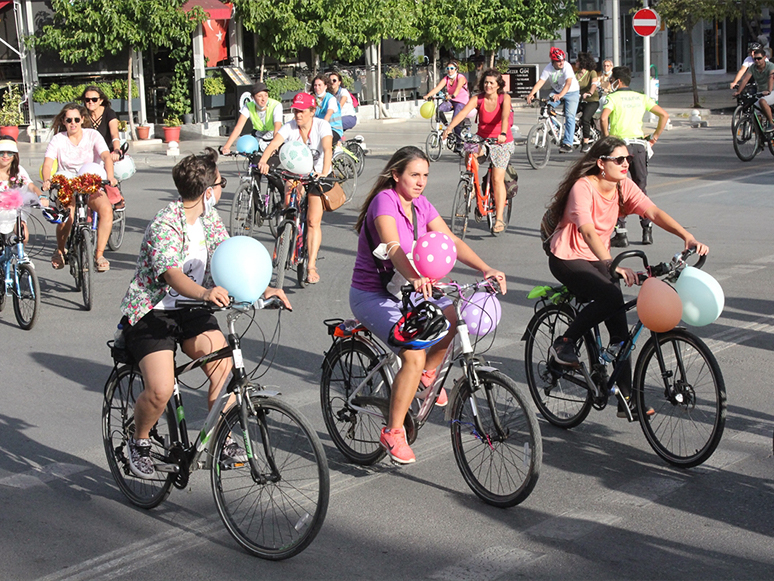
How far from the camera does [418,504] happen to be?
199 inches

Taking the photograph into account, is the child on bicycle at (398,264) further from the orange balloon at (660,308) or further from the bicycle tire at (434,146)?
the bicycle tire at (434,146)

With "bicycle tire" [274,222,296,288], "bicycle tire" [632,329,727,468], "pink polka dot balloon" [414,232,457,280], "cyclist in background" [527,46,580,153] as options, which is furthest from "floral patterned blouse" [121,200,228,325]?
"cyclist in background" [527,46,580,153]

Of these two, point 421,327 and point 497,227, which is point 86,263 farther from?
point 421,327

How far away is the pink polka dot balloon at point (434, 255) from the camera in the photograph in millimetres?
4855

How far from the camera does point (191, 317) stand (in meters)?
4.88

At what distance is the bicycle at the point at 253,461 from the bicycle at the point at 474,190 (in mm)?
7570

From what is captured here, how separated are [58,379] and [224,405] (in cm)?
324

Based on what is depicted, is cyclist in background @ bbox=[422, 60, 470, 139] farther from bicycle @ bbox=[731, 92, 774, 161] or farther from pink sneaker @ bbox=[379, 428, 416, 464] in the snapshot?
pink sneaker @ bbox=[379, 428, 416, 464]

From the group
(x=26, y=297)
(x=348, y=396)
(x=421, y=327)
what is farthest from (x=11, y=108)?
(x=421, y=327)

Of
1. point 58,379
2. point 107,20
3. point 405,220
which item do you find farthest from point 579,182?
point 107,20

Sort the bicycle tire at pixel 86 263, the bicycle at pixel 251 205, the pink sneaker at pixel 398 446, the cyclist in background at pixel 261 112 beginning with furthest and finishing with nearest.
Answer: the cyclist in background at pixel 261 112, the bicycle at pixel 251 205, the bicycle tire at pixel 86 263, the pink sneaker at pixel 398 446

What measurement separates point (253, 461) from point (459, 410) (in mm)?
1098

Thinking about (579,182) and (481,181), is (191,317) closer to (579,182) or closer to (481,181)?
(579,182)

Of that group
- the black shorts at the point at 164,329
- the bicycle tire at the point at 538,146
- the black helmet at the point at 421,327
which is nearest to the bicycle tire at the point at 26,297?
the black shorts at the point at 164,329
